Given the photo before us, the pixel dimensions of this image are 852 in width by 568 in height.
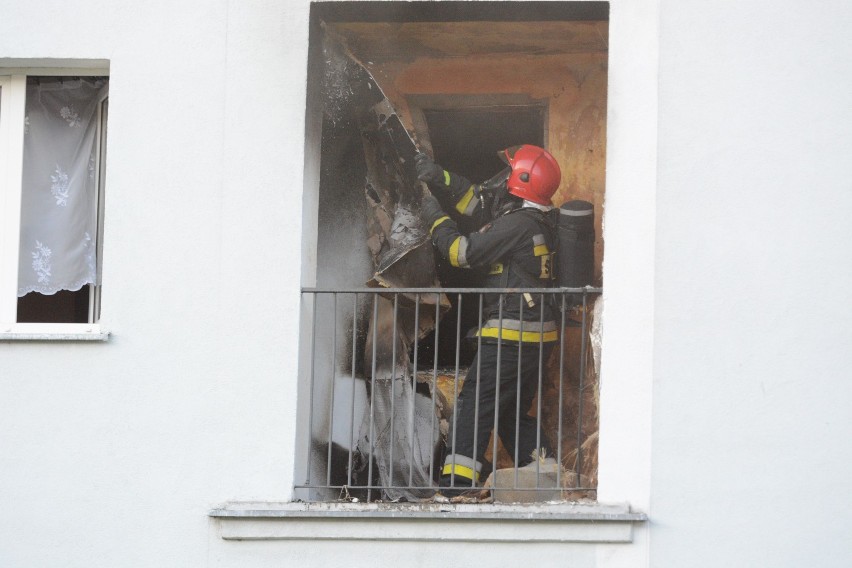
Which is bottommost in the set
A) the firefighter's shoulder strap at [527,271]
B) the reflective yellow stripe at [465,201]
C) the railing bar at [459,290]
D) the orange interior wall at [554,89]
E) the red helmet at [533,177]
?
the railing bar at [459,290]

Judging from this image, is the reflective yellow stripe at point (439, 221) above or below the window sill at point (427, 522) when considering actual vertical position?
above

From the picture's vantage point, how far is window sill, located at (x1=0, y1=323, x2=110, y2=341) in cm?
697

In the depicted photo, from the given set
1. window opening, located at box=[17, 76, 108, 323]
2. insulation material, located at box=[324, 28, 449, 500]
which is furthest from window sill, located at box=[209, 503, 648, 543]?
window opening, located at box=[17, 76, 108, 323]

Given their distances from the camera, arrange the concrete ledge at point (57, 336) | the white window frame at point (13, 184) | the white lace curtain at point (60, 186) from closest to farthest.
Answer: the concrete ledge at point (57, 336), the white window frame at point (13, 184), the white lace curtain at point (60, 186)

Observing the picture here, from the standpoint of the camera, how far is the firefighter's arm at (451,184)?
7.86 meters

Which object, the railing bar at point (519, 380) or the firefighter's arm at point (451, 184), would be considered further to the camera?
the firefighter's arm at point (451, 184)

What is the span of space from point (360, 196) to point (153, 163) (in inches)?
62.1

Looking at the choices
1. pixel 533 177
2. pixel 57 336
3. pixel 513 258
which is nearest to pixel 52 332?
pixel 57 336

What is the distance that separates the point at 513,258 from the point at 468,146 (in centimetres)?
155

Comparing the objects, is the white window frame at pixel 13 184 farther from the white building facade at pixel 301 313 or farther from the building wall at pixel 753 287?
the building wall at pixel 753 287

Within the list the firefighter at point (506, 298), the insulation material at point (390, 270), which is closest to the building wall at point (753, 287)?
the firefighter at point (506, 298)

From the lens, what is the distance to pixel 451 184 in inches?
313

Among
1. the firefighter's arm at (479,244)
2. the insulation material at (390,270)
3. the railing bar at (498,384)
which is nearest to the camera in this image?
the railing bar at (498,384)

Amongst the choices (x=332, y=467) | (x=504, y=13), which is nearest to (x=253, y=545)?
(x=332, y=467)
